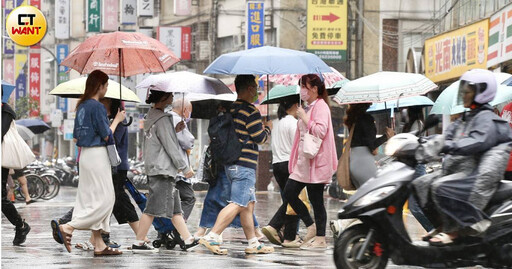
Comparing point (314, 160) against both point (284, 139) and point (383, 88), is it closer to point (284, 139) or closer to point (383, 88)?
point (383, 88)

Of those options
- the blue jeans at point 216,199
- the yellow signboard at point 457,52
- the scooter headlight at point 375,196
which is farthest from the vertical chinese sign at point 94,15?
the scooter headlight at point 375,196

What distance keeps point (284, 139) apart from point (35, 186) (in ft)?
52.0

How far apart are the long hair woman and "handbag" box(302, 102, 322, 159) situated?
0.05 metres

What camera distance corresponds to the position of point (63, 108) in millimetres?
62688

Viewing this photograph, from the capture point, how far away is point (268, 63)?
1154 centimetres

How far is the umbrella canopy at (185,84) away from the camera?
11.7m

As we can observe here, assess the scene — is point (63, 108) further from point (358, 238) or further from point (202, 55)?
point (358, 238)

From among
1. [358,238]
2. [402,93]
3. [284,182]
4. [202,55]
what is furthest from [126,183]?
[202,55]

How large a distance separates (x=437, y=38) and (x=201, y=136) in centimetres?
2187

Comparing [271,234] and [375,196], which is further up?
[375,196]

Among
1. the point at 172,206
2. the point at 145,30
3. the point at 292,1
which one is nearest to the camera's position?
the point at 172,206

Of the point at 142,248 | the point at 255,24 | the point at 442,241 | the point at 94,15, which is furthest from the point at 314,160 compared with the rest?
the point at 94,15

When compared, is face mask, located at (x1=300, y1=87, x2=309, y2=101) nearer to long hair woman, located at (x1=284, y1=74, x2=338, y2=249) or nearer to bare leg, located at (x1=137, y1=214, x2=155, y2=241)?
long hair woman, located at (x1=284, y1=74, x2=338, y2=249)

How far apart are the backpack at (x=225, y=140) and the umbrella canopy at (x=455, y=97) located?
252cm
